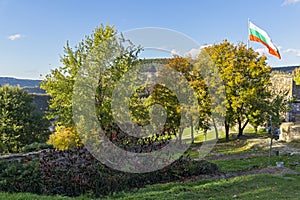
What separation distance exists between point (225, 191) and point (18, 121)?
15093 millimetres

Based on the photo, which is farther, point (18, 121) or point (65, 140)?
point (18, 121)

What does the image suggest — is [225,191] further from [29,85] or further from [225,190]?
[29,85]

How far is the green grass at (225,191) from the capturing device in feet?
14.6

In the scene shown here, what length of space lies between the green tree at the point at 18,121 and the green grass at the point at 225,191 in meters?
13.0

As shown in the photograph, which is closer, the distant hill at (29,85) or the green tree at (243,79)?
the green tree at (243,79)

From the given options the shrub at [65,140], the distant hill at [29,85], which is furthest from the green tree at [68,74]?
the distant hill at [29,85]

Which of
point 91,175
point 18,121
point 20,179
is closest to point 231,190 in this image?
point 91,175

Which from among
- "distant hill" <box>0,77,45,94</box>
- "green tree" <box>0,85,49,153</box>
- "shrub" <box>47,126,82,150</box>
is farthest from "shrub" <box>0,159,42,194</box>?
"green tree" <box>0,85,49,153</box>

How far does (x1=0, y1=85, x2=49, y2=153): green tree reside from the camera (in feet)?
53.0

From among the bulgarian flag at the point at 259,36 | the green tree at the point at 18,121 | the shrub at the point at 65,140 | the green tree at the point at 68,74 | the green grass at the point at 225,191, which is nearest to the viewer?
the green grass at the point at 225,191

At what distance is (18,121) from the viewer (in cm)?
1669

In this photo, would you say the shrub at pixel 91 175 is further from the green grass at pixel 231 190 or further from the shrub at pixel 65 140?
the shrub at pixel 65 140

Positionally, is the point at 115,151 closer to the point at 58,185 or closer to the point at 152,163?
the point at 152,163

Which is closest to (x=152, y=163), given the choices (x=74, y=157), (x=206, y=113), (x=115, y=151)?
(x=115, y=151)
